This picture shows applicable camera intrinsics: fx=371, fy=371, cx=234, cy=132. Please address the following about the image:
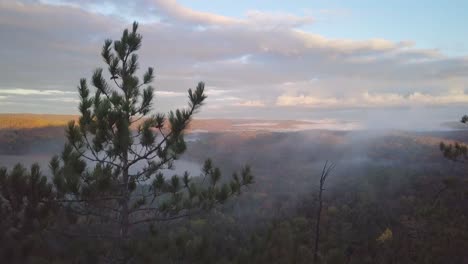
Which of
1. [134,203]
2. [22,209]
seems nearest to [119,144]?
[134,203]

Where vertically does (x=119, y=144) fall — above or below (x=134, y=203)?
above

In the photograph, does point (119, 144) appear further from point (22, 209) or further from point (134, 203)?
point (22, 209)

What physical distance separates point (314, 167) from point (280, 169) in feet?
23.1

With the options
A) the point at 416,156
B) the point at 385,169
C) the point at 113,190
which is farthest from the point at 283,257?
the point at 416,156

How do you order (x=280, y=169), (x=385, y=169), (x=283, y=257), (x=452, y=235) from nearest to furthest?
(x=283, y=257), (x=452, y=235), (x=385, y=169), (x=280, y=169)

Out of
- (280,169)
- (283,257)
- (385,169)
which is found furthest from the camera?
(280,169)

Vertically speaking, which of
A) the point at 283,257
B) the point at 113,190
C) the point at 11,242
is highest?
the point at 113,190

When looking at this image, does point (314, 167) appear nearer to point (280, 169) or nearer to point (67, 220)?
point (280, 169)

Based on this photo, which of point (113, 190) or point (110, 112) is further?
point (113, 190)

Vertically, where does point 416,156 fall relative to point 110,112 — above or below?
below

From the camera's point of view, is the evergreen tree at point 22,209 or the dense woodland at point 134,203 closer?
the dense woodland at point 134,203

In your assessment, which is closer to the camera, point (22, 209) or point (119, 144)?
point (119, 144)

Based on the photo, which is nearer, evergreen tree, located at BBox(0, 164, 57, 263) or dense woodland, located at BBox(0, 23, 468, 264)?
dense woodland, located at BBox(0, 23, 468, 264)

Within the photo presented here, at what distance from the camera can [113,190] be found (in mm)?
5652
